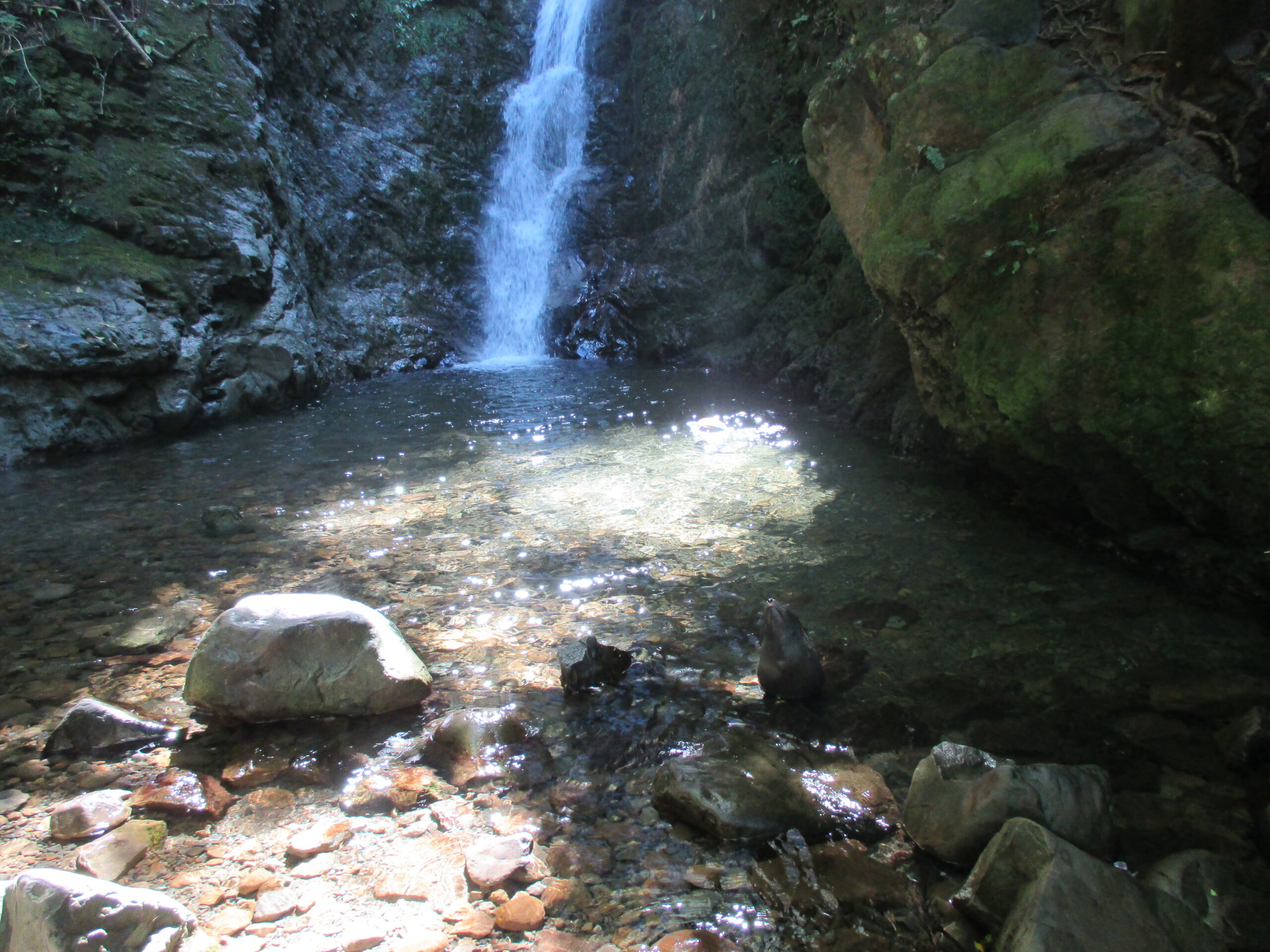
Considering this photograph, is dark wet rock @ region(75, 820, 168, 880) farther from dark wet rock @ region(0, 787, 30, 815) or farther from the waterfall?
the waterfall

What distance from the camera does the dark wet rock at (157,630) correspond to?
3.09 m

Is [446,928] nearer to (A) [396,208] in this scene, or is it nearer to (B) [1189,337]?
(B) [1189,337]

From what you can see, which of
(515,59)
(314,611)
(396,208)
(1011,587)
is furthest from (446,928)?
(515,59)

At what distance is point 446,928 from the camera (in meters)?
1.65

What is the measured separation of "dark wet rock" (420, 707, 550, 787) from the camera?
2225mm

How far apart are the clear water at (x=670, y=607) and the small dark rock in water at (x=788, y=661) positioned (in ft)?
0.28

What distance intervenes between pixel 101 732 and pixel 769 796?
2.29 metres

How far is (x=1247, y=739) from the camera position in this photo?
7.03ft

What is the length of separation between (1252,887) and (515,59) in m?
21.2

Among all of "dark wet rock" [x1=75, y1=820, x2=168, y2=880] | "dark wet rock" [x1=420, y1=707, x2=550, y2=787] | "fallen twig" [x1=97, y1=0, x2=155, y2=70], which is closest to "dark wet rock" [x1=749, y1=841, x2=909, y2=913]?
"dark wet rock" [x1=420, y1=707, x2=550, y2=787]

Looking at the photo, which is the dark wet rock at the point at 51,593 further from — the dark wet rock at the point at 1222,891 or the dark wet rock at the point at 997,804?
the dark wet rock at the point at 1222,891

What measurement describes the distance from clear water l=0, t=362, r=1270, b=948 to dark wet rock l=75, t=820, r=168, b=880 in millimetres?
374

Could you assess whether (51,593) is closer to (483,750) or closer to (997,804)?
(483,750)

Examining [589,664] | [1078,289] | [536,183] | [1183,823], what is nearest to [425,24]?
[536,183]
